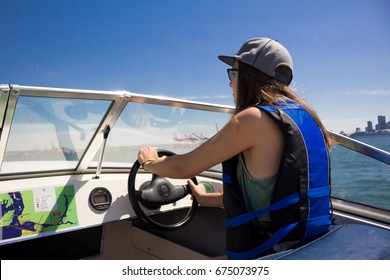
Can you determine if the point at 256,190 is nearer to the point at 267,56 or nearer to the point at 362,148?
the point at 267,56

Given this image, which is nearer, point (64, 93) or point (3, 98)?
point (3, 98)

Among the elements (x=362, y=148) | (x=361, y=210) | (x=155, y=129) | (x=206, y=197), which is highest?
(x=155, y=129)

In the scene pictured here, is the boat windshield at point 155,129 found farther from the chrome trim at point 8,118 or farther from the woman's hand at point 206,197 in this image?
the chrome trim at point 8,118

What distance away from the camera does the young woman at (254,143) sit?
1.41m

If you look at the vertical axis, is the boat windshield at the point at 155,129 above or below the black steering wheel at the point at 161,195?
above

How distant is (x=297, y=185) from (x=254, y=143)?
0.81 ft

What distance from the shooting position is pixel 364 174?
2232mm

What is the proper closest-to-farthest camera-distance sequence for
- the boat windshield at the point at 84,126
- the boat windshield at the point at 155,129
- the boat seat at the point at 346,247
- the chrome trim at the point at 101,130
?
the boat seat at the point at 346,247, the boat windshield at the point at 84,126, the chrome trim at the point at 101,130, the boat windshield at the point at 155,129

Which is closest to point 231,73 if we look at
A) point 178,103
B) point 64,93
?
point 178,103

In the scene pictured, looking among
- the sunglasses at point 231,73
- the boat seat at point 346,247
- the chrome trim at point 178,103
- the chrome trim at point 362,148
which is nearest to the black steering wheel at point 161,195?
the chrome trim at point 178,103

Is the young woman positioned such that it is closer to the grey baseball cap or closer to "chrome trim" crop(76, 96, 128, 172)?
the grey baseball cap

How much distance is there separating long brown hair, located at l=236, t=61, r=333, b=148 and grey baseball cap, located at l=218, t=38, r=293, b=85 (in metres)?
0.02
